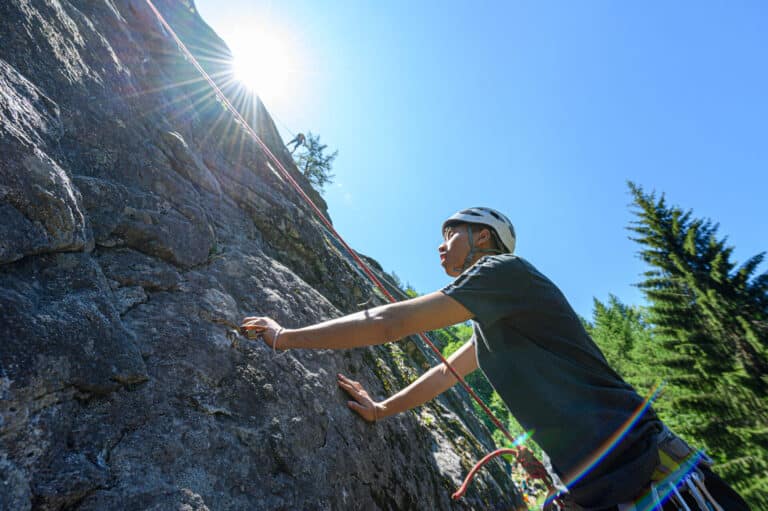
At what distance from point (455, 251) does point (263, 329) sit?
156cm

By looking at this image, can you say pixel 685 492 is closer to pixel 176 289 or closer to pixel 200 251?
pixel 176 289

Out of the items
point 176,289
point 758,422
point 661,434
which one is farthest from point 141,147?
point 758,422

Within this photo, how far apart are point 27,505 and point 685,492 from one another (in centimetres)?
281

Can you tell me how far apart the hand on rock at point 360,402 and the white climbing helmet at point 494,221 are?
1.62 meters

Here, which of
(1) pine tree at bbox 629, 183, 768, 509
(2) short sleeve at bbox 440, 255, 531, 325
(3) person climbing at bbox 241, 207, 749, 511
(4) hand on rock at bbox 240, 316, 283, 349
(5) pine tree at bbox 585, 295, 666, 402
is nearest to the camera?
(3) person climbing at bbox 241, 207, 749, 511

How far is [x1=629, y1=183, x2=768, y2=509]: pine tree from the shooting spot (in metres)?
12.8

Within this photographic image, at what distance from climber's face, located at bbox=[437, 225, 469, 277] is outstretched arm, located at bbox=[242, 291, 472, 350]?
83 cm

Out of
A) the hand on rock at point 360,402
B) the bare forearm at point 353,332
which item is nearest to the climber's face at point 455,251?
the bare forearm at point 353,332

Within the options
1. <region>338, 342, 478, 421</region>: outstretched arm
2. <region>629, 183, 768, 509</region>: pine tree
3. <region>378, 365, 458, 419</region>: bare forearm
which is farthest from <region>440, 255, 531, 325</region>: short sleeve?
<region>629, 183, 768, 509</region>: pine tree

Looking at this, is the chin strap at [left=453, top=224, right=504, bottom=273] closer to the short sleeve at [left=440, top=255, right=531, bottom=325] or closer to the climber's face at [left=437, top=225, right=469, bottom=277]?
the climber's face at [left=437, top=225, right=469, bottom=277]

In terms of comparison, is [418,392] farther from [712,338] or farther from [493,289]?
[712,338]

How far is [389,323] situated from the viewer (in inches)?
76.1

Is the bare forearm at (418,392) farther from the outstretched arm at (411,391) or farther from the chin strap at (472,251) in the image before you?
the chin strap at (472,251)

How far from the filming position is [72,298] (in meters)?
1.71
